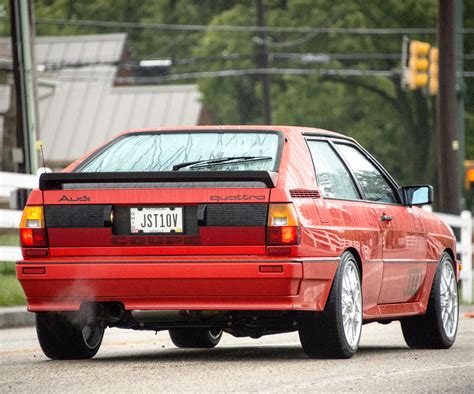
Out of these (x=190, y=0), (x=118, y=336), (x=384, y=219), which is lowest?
(x=118, y=336)

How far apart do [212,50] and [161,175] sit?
5339 centimetres

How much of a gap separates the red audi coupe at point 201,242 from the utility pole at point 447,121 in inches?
533

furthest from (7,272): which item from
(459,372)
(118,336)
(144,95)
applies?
(144,95)

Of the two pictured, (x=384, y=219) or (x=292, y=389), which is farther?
(x=384, y=219)

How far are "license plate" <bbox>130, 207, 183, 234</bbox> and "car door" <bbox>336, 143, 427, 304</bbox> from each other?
1.64 m

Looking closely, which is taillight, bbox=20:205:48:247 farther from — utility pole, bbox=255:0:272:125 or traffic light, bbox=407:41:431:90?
utility pole, bbox=255:0:272:125

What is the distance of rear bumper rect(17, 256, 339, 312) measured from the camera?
29.0 ft

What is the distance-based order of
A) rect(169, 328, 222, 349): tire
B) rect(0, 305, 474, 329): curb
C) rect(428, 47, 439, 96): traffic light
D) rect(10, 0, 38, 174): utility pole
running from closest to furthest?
rect(169, 328, 222, 349): tire
rect(0, 305, 474, 329): curb
rect(10, 0, 38, 174): utility pole
rect(428, 47, 439, 96): traffic light

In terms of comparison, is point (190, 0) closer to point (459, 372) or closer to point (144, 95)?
point (144, 95)

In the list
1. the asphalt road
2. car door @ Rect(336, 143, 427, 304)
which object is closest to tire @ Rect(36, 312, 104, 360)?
the asphalt road

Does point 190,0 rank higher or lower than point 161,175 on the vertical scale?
higher

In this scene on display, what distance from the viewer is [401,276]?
10.5 metres

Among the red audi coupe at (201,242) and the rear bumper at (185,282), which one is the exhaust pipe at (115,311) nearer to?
the red audi coupe at (201,242)

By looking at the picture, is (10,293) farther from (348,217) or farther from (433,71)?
(433,71)
